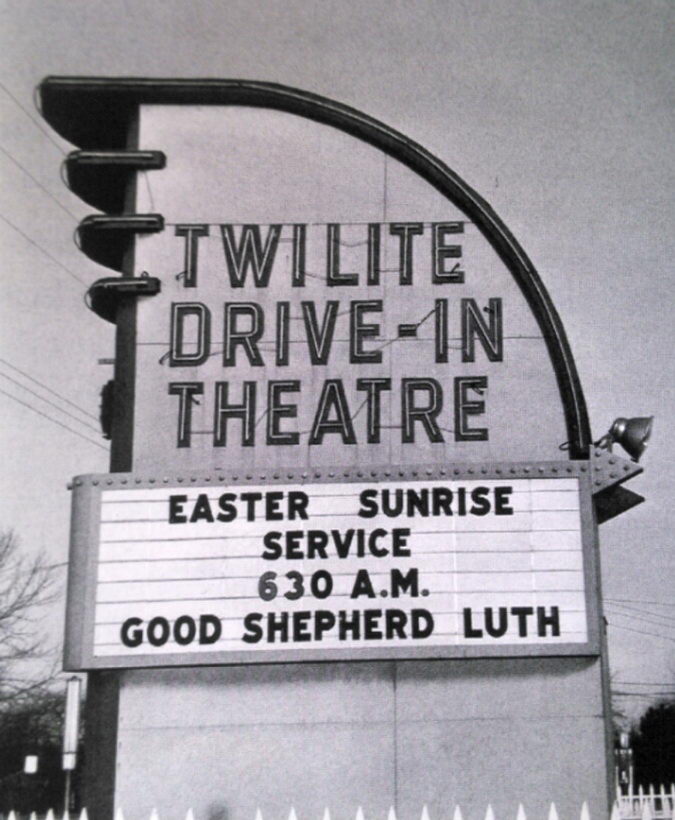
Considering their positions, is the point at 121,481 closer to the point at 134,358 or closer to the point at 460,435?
the point at 134,358

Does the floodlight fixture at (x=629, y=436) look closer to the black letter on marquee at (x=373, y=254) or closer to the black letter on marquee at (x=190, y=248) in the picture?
the black letter on marquee at (x=373, y=254)

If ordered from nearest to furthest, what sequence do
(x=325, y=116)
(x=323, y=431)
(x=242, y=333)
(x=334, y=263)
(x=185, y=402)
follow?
1. (x=323, y=431)
2. (x=185, y=402)
3. (x=242, y=333)
4. (x=334, y=263)
5. (x=325, y=116)

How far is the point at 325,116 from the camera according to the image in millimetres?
10938

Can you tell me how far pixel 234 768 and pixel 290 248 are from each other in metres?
4.54

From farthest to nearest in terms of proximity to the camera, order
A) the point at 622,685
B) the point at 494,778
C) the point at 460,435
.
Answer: the point at 622,685 < the point at 460,435 < the point at 494,778

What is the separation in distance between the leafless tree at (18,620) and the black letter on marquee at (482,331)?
1193 cm

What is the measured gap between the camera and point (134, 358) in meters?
10.5

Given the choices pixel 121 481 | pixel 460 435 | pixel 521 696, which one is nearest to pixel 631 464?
pixel 460 435

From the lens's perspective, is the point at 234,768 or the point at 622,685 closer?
the point at 234,768

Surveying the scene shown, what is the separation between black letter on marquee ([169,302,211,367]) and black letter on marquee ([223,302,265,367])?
0.16m

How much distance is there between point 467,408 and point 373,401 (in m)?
0.83

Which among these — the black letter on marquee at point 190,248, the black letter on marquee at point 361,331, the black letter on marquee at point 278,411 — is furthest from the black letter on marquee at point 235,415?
the black letter on marquee at point 190,248

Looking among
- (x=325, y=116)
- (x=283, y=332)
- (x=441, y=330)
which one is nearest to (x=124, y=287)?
(x=283, y=332)

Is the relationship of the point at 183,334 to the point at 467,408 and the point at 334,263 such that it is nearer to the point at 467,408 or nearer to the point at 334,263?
the point at 334,263
